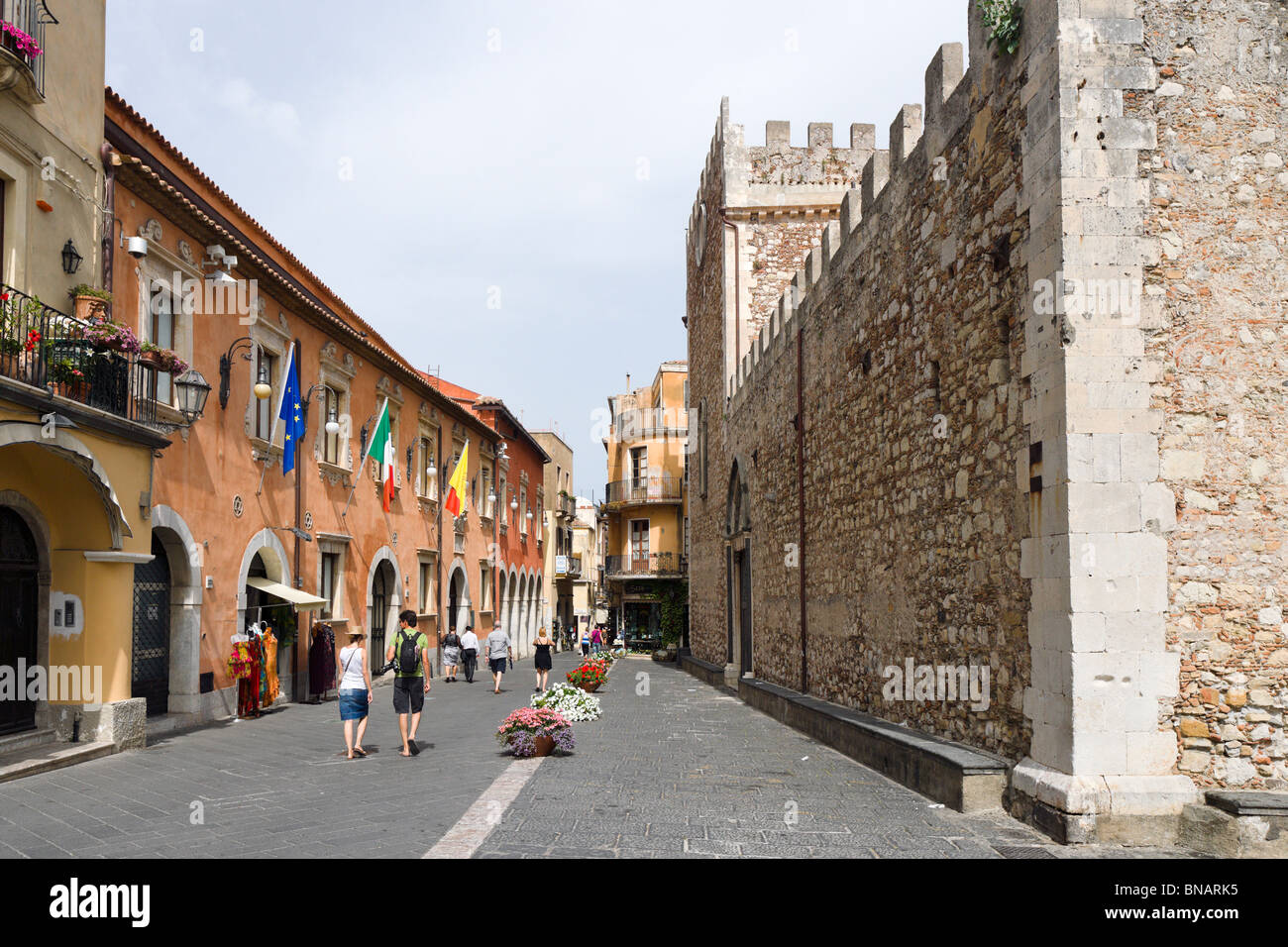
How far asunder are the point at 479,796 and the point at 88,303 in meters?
6.86

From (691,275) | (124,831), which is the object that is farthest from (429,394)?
(124,831)

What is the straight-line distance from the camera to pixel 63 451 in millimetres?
9523

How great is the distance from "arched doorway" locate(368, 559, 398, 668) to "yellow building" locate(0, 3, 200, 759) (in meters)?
10.2

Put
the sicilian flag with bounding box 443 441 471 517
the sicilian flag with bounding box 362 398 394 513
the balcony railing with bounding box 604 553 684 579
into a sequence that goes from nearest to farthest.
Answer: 1. the sicilian flag with bounding box 362 398 394 513
2. the sicilian flag with bounding box 443 441 471 517
3. the balcony railing with bounding box 604 553 684 579

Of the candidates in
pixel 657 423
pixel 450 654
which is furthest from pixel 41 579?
pixel 657 423

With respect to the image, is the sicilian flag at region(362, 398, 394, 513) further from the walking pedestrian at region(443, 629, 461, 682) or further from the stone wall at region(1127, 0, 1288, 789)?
the stone wall at region(1127, 0, 1288, 789)

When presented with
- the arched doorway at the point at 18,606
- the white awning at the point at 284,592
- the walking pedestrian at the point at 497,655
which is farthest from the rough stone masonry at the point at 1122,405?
the walking pedestrian at the point at 497,655

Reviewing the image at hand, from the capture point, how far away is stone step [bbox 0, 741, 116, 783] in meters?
8.75

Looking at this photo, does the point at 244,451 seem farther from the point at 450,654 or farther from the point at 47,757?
the point at 450,654

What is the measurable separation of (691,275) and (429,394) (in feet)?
29.9

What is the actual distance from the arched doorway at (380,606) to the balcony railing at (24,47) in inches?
487

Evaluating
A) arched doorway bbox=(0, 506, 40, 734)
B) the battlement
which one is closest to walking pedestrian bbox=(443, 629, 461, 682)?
the battlement
